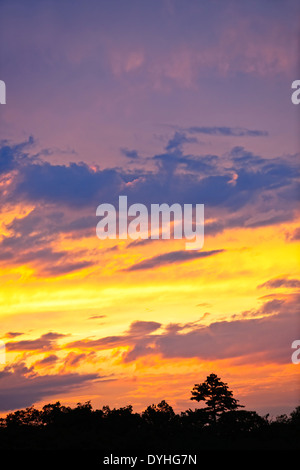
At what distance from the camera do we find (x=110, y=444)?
96.0 m

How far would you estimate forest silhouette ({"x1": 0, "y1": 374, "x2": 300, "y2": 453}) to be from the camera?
95000mm

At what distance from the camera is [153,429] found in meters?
104

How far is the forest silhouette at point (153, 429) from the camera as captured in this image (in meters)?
95.0
